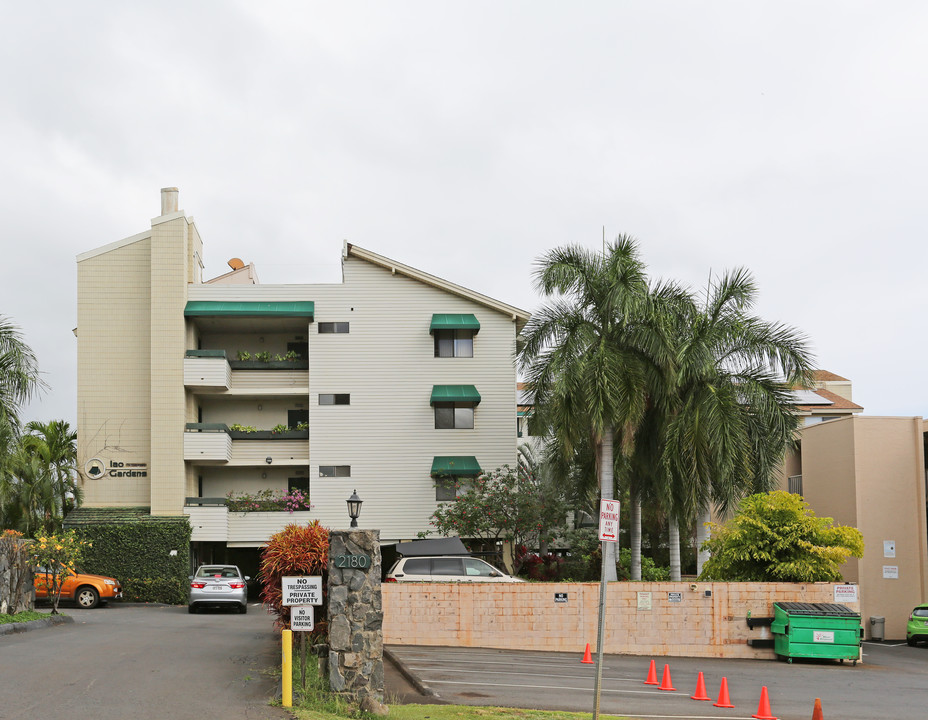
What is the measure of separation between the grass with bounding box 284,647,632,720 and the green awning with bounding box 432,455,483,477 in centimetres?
2273

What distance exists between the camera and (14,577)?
905 inches

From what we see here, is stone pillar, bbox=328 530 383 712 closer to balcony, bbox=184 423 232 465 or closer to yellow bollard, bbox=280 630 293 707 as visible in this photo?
yellow bollard, bbox=280 630 293 707

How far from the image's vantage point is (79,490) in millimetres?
36500

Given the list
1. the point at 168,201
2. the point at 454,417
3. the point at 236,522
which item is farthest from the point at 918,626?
the point at 168,201

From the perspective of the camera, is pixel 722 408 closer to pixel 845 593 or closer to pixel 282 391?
pixel 845 593

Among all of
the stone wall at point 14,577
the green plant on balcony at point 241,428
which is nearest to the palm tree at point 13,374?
the stone wall at point 14,577

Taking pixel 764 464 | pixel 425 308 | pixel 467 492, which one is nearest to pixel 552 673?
pixel 764 464

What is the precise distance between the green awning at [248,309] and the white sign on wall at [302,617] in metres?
25.3

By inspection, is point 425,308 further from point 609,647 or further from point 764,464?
point 609,647

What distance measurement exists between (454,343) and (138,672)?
24.8 metres

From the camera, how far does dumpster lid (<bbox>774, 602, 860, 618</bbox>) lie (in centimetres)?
2180

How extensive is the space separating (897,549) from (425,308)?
62.9 ft

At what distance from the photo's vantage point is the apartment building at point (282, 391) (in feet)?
121

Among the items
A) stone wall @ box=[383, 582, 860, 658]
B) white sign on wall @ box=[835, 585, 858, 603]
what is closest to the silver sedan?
stone wall @ box=[383, 582, 860, 658]
